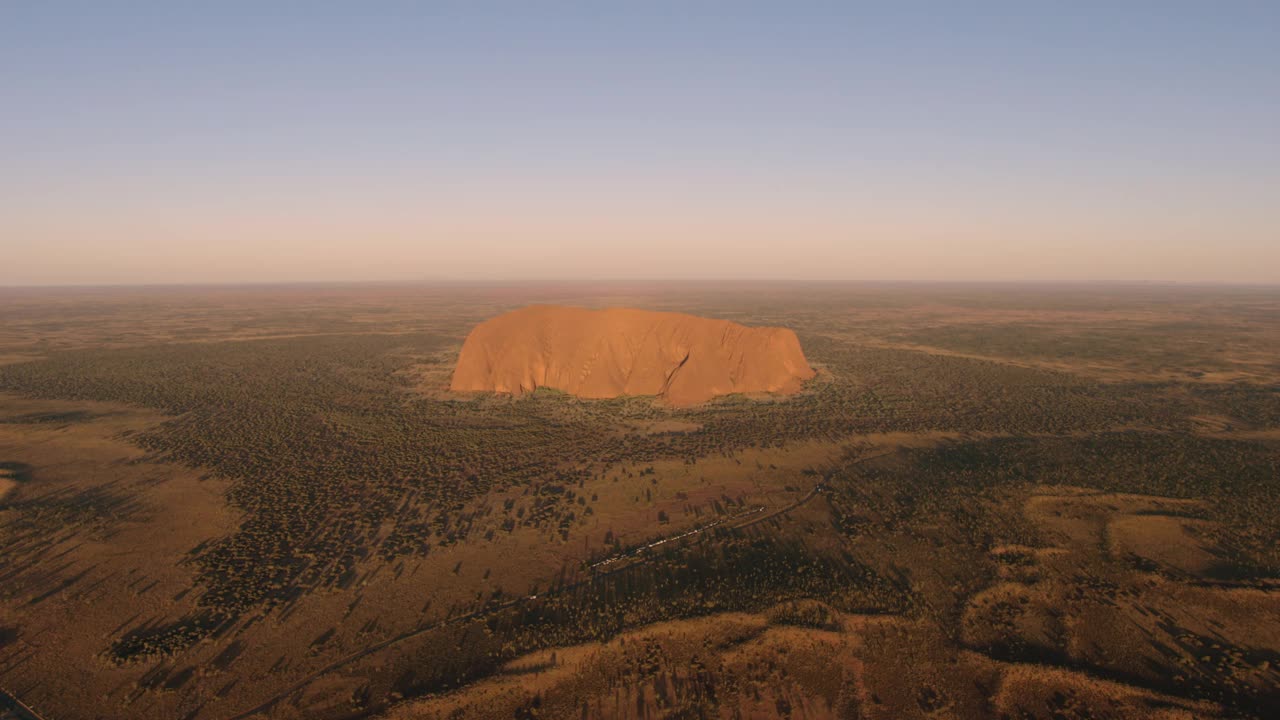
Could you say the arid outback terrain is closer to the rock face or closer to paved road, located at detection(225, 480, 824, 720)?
paved road, located at detection(225, 480, 824, 720)

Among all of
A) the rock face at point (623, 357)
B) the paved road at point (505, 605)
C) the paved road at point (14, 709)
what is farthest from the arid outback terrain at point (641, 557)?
the rock face at point (623, 357)

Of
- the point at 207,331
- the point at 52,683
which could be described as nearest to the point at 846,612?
the point at 52,683

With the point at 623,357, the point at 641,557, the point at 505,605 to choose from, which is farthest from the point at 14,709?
the point at 623,357

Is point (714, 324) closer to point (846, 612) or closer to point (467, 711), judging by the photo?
point (846, 612)

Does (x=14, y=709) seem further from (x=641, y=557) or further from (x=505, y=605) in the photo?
(x=641, y=557)

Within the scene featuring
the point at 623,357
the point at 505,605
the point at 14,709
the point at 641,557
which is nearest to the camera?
the point at 14,709

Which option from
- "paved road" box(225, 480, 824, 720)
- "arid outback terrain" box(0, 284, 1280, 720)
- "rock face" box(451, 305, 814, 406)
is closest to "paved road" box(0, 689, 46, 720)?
"arid outback terrain" box(0, 284, 1280, 720)

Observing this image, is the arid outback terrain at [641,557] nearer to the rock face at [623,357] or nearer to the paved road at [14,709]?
the paved road at [14,709]
